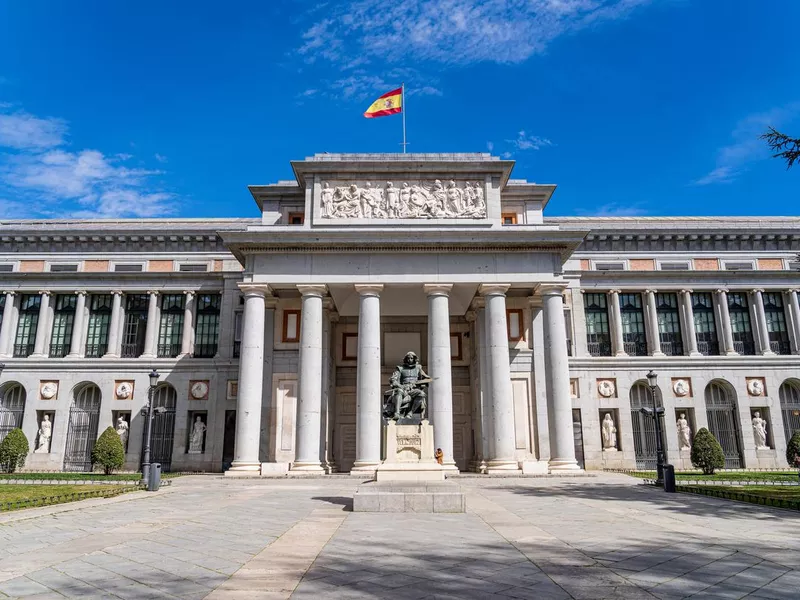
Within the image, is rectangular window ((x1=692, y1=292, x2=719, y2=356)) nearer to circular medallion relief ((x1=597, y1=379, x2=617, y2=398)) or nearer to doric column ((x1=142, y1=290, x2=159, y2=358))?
circular medallion relief ((x1=597, y1=379, x2=617, y2=398))

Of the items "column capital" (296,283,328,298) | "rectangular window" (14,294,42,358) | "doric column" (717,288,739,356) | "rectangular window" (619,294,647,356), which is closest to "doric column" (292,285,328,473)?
"column capital" (296,283,328,298)

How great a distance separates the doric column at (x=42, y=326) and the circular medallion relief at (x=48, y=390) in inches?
87.8

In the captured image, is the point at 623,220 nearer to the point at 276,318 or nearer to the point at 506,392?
the point at 506,392

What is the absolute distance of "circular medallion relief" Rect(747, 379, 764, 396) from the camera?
132 ft

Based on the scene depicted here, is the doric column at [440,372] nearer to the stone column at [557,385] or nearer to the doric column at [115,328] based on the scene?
the stone column at [557,385]

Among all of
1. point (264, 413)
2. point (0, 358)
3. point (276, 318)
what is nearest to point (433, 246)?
point (276, 318)

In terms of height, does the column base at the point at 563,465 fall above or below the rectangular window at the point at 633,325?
below

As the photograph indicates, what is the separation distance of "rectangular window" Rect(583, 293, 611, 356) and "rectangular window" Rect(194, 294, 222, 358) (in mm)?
25494

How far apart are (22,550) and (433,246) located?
24.1 m

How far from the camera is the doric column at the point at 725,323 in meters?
41.0

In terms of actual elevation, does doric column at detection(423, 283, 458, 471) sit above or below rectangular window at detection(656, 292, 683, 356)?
below

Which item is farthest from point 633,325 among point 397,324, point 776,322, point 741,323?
point 397,324

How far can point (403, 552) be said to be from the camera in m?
9.27

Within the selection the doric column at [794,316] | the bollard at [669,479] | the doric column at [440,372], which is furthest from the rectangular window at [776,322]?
the bollard at [669,479]
